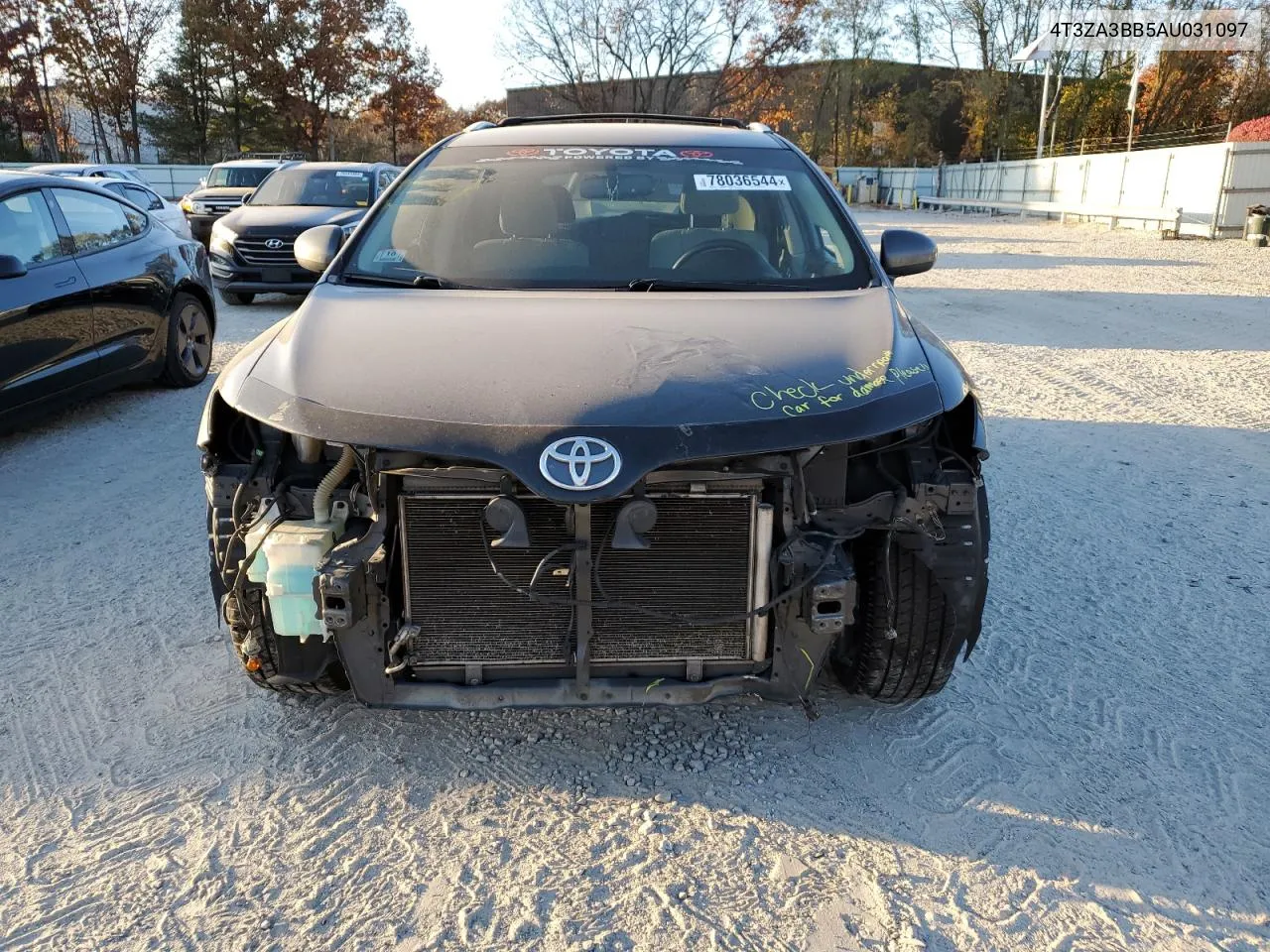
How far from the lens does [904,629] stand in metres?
2.72

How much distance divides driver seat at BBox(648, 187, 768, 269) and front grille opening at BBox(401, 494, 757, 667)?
133 centimetres

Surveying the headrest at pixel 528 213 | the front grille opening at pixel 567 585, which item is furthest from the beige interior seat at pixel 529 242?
the front grille opening at pixel 567 585

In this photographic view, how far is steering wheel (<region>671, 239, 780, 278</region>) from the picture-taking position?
3426 millimetres

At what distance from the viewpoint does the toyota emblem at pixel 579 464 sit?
217 centimetres

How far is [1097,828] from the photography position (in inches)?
99.1

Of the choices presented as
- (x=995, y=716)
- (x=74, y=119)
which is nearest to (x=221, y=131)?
(x=74, y=119)

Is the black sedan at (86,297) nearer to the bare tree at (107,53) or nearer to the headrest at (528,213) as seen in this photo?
the headrest at (528,213)

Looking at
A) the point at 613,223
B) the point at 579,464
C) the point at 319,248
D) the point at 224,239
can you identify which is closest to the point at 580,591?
the point at 579,464

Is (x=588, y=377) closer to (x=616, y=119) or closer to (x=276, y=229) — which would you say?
(x=616, y=119)

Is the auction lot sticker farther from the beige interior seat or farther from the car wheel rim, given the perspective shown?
the car wheel rim

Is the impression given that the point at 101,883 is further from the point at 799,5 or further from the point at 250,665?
the point at 799,5

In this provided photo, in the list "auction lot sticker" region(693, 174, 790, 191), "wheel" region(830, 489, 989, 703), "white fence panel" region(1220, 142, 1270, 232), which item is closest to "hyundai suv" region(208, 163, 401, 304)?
"auction lot sticker" region(693, 174, 790, 191)

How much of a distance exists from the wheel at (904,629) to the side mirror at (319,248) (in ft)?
7.39

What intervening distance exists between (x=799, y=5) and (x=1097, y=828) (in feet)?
144
